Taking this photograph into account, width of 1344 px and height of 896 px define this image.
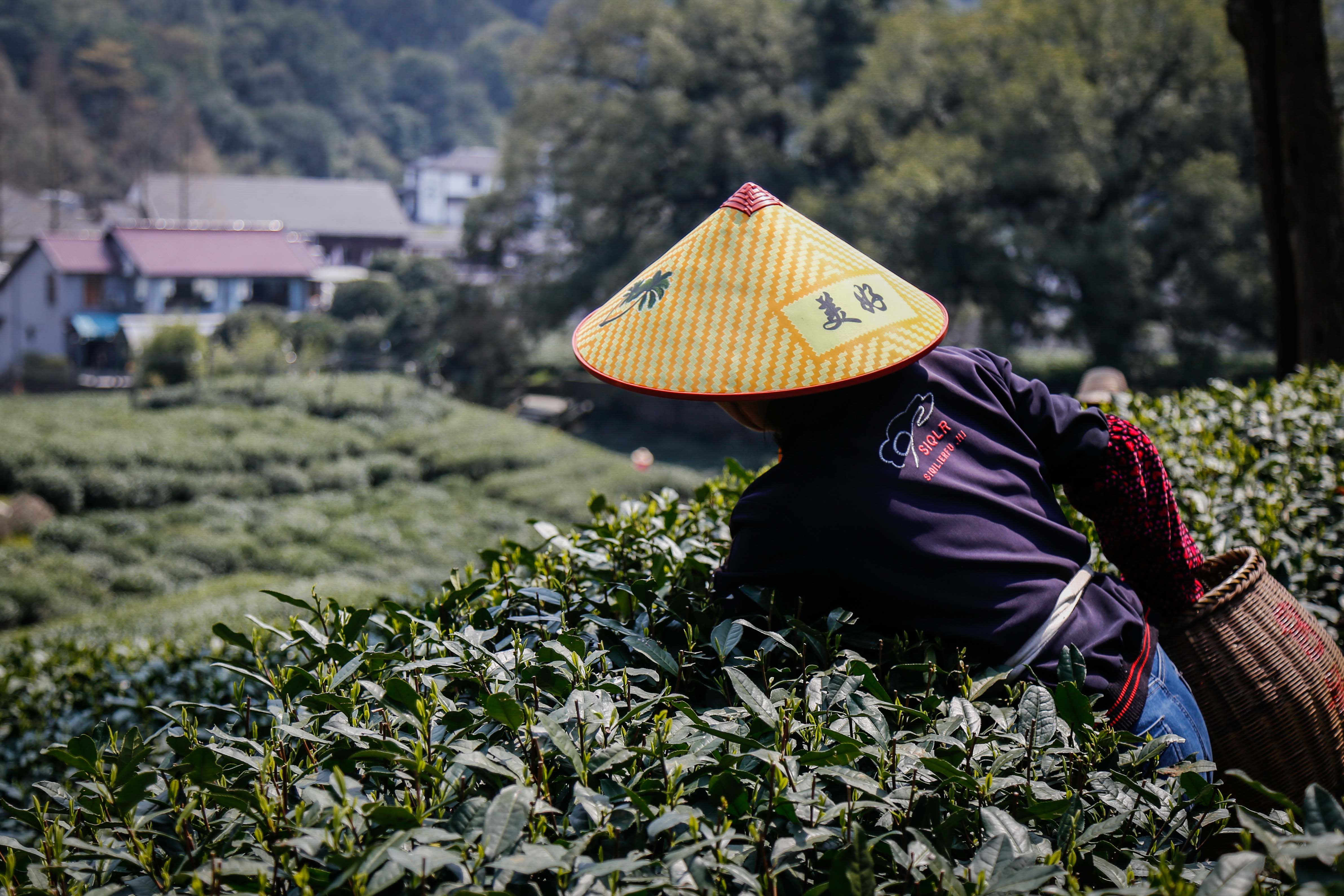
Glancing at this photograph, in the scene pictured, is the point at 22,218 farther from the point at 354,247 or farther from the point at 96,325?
the point at 96,325

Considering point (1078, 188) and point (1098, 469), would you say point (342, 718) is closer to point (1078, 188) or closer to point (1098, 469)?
point (1098, 469)

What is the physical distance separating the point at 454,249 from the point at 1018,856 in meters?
55.7

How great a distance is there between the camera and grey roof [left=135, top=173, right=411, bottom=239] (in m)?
46.7

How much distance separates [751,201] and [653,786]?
975 millimetres

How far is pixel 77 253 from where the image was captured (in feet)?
105

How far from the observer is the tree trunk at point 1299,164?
15.3ft

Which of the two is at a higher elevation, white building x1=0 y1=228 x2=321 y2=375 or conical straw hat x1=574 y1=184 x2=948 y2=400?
conical straw hat x1=574 y1=184 x2=948 y2=400

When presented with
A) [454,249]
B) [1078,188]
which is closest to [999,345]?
[1078,188]

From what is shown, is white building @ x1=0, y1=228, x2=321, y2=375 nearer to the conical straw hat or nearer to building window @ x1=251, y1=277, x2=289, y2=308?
building window @ x1=251, y1=277, x2=289, y2=308

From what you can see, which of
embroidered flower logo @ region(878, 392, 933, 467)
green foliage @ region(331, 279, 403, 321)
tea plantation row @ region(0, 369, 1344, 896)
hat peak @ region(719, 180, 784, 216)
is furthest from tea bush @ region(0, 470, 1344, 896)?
green foliage @ region(331, 279, 403, 321)

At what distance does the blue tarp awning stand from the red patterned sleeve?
3480cm

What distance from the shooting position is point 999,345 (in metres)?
18.9

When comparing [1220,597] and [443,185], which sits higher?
[1220,597]

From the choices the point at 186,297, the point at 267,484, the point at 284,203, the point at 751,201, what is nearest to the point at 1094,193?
the point at 267,484
